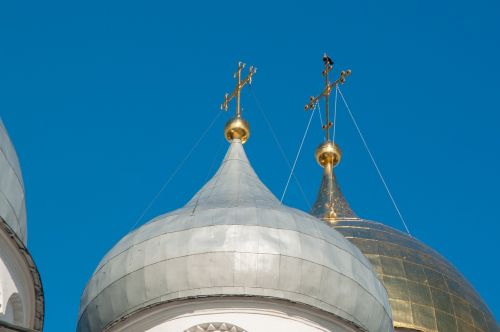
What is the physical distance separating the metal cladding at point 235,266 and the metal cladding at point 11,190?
3.75 ft

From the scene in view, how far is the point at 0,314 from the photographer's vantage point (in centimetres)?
1168

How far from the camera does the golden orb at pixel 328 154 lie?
1903 cm

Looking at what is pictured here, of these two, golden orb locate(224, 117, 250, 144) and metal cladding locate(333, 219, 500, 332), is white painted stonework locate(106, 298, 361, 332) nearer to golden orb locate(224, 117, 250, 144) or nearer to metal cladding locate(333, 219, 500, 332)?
golden orb locate(224, 117, 250, 144)

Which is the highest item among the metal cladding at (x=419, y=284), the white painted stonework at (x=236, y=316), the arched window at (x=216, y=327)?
the metal cladding at (x=419, y=284)

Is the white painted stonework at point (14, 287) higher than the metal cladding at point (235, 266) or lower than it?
lower

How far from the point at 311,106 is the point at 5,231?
8.33m

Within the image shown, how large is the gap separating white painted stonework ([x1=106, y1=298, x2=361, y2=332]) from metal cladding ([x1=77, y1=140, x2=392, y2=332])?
0.08 m

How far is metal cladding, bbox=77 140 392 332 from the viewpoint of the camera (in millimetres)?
12391

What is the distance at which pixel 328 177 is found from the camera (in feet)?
61.9

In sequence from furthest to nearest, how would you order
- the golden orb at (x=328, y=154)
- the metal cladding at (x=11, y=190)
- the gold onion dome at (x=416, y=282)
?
the golden orb at (x=328, y=154) < the gold onion dome at (x=416, y=282) < the metal cladding at (x=11, y=190)

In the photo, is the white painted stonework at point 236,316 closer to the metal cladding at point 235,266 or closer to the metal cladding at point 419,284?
the metal cladding at point 235,266

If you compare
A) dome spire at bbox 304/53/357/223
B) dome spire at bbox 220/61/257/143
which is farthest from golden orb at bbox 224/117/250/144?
dome spire at bbox 304/53/357/223

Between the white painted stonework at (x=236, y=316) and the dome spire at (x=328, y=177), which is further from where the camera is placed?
the dome spire at (x=328, y=177)

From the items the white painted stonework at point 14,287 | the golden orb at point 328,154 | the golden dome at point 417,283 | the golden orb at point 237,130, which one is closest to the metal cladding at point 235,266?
the white painted stonework at point 14,287
